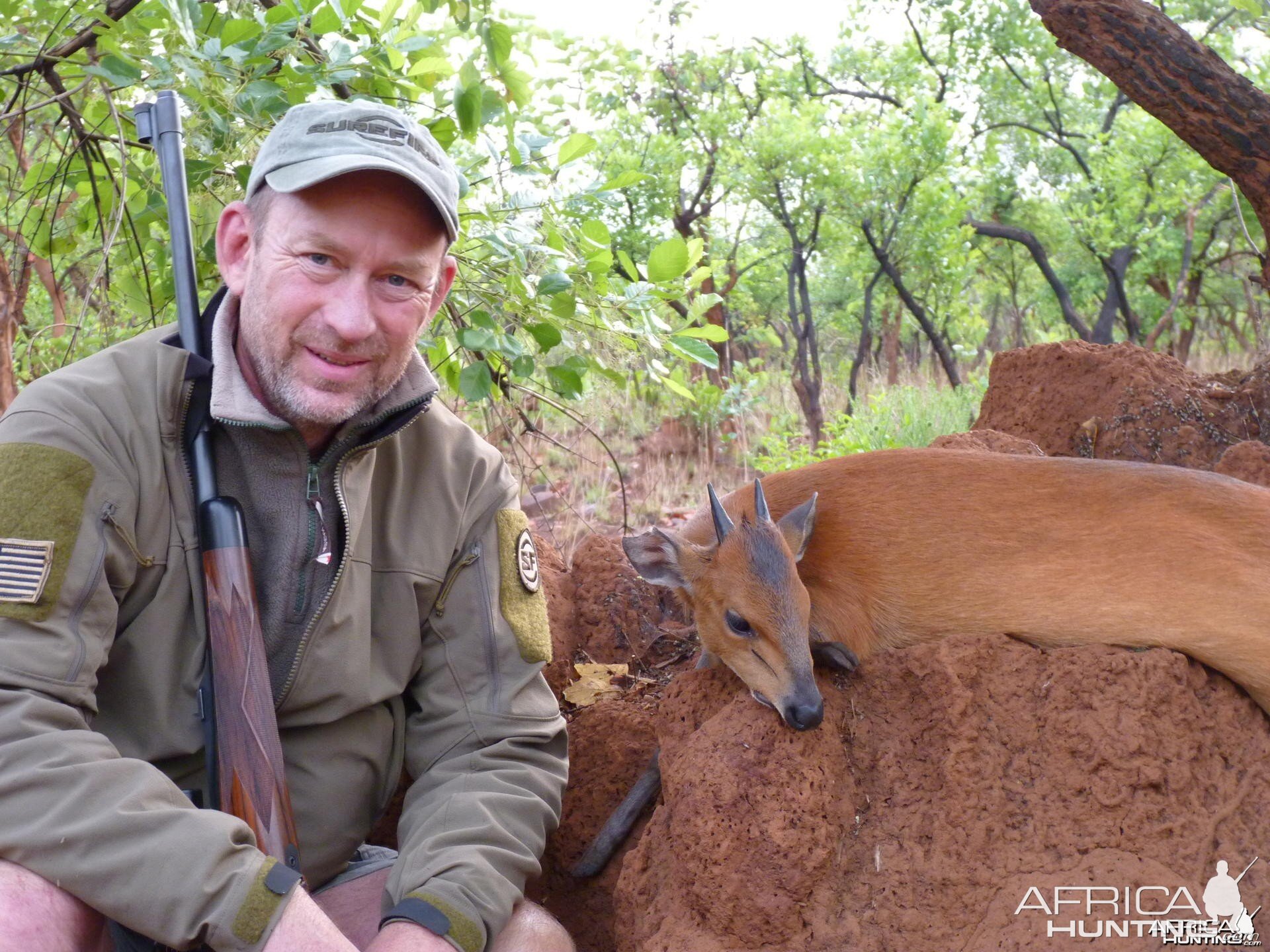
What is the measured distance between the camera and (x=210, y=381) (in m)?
3.12

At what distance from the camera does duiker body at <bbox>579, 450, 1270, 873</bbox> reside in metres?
3.46

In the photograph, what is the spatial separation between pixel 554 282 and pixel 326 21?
121 centimetres

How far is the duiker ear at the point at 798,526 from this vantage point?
12.5ft

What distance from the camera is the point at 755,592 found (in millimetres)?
3643

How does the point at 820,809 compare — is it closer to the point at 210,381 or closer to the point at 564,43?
the point at 210,381

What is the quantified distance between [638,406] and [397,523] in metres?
11.5

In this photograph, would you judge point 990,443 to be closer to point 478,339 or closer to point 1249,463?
point 1249,463

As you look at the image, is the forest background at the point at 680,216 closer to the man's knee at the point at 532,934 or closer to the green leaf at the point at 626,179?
the green leaf at the point at 626,179

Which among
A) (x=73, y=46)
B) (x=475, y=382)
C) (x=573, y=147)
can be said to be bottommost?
(x=475, y=382)

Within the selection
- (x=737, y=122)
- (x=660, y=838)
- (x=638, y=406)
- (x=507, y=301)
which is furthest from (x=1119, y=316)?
(x=660, y=838)

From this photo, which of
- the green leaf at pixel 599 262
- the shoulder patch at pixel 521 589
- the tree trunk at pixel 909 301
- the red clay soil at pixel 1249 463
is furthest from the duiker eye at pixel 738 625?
the tree trunk at pixel 909 301

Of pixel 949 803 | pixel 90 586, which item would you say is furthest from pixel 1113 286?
pixel 90 586

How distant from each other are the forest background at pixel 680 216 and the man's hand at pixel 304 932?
7.39 ft

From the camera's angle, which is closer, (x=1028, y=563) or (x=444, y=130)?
(x=1028, y=563)
